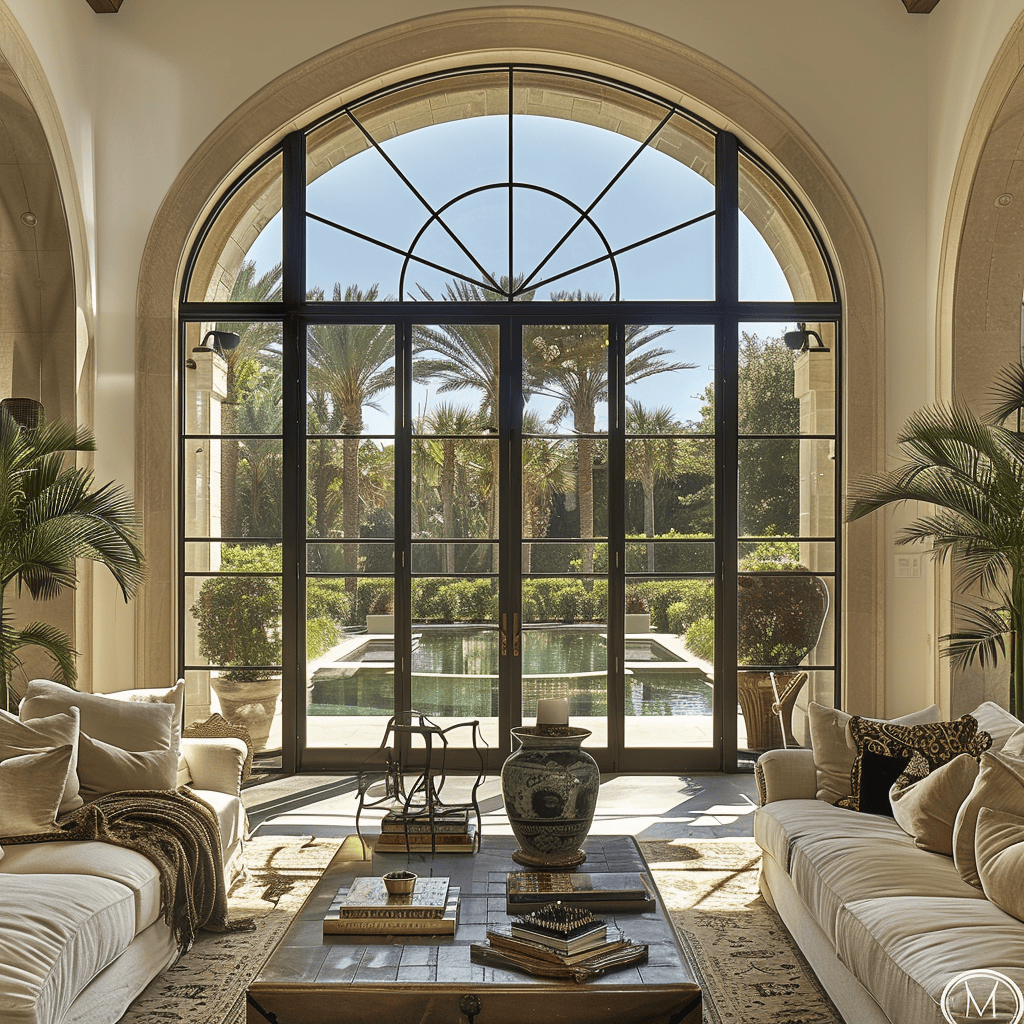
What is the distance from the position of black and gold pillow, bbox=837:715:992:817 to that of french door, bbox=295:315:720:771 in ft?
8.34

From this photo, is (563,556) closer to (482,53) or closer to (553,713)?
(553,713)

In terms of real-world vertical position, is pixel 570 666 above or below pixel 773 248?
below

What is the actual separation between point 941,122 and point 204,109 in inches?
177

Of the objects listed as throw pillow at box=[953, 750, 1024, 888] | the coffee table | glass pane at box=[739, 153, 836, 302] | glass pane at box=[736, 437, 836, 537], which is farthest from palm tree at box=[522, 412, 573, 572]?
the coffee table

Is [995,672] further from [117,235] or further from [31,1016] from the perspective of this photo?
[117,235]

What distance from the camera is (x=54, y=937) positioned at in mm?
2588

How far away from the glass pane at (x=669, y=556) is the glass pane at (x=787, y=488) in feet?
0.95

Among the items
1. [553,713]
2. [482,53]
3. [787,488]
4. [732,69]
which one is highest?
[482,53]

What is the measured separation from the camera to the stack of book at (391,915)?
105 inches

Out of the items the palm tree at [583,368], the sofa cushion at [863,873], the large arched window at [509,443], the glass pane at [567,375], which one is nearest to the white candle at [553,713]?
the sofa cushion at [863,873]

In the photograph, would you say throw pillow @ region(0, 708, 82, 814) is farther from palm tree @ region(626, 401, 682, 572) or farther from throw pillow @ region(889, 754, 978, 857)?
palm tree @ region(626, 401, 682, 572)

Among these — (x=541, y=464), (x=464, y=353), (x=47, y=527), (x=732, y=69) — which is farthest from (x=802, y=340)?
(x=47, y=527)

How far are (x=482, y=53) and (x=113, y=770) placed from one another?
478 cm

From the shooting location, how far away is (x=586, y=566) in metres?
6.34
